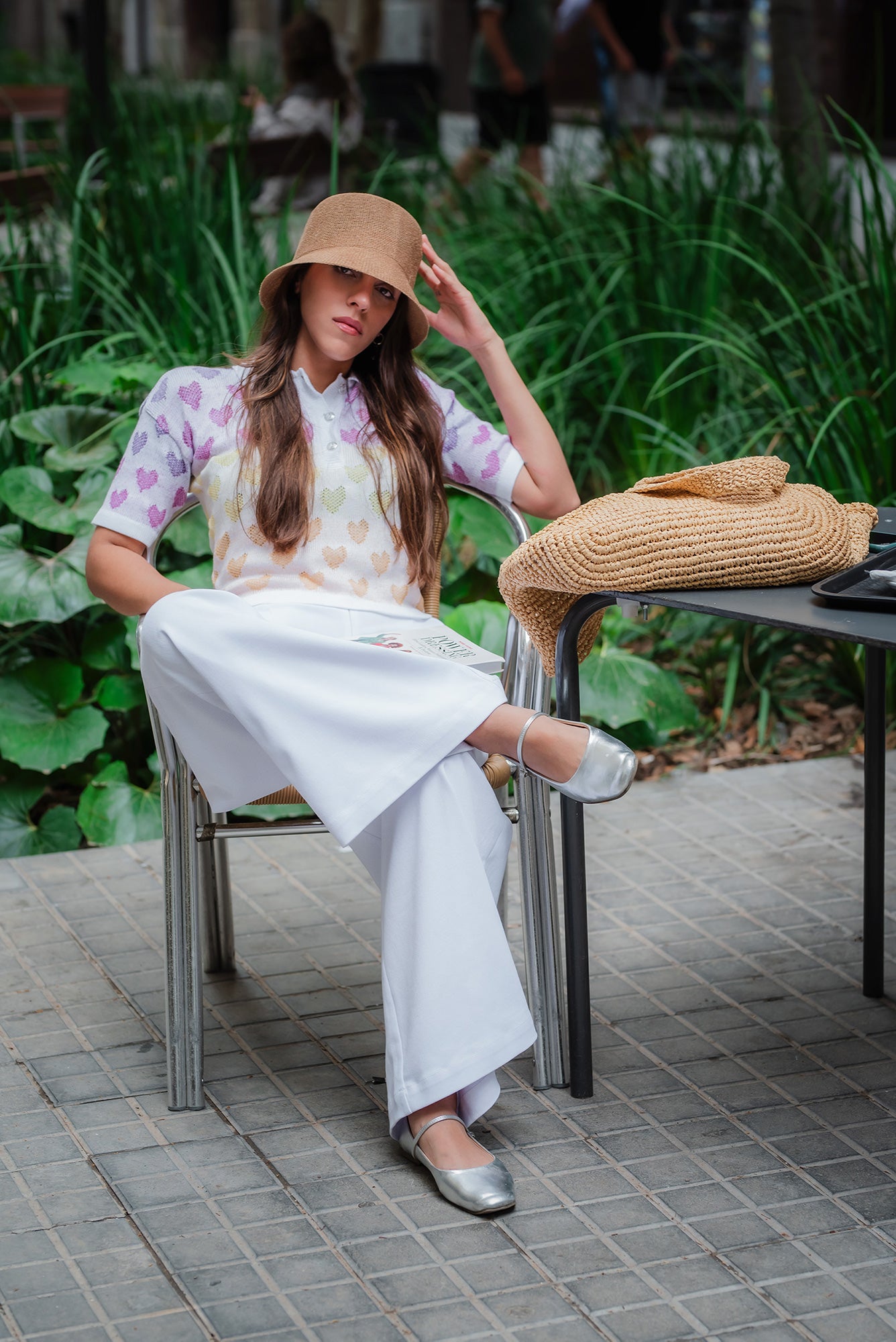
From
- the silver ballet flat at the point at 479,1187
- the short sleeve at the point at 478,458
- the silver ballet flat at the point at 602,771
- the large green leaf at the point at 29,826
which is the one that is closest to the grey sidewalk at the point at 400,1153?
the silver ballet flat at the point at 479,1187

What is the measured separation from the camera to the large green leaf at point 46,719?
371 centimetres

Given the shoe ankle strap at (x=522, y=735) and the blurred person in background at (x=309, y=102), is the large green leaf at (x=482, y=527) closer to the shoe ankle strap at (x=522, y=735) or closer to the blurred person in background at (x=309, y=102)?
the shoe ankle strap at (x=522, y=735)

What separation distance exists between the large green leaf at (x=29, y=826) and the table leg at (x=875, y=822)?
1.78m

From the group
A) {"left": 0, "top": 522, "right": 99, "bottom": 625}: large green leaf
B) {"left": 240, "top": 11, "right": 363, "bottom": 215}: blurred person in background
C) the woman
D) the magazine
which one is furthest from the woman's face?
{"left": 240, "top": 11, "right": 363, "bottom": 215}: blurred person in background

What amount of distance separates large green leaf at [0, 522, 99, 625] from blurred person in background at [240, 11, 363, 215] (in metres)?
3.06

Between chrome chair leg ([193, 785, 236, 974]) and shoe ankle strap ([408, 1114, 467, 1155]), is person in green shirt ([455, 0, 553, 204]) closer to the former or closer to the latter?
chrome chair leg ([193, 785, 236, 974])

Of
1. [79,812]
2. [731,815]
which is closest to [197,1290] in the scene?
[79,812]

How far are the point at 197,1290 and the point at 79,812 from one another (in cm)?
182

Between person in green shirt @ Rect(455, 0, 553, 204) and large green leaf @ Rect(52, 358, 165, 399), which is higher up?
person in green shirt @ Rect(455, 0, 553, 204)

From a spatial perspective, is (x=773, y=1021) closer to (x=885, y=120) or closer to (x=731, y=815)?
(x=731, y=815)

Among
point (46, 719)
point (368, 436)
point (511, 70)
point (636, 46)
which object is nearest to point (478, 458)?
point (368, 436)

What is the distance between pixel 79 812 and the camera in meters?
3.73

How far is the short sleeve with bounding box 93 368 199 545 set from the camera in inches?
98.9

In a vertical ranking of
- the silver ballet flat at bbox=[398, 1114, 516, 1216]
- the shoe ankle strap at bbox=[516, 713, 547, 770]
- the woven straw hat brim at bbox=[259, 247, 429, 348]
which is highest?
the woven straw hat brim at bbox=[259, 247, 429, 348]
